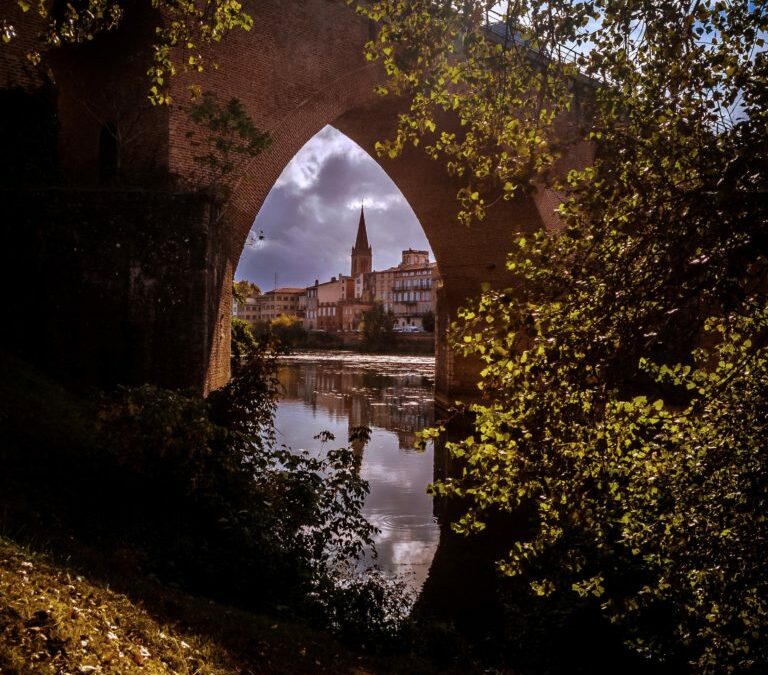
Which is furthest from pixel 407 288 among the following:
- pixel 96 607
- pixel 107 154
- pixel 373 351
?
pixel 96 607

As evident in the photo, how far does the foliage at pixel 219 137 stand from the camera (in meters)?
9.41

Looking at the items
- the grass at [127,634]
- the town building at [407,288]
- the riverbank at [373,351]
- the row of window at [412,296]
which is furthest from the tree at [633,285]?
the row of window at [412,296]

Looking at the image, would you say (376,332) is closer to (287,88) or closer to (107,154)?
(287,88)

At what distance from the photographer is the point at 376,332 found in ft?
179

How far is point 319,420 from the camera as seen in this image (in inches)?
661

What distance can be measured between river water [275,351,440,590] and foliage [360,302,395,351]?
21.7m

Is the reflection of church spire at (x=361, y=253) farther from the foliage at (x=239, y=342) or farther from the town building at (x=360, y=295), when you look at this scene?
the foliage at (x=239, y=342)

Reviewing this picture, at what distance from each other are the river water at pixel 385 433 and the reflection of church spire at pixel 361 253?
73066 millimetres

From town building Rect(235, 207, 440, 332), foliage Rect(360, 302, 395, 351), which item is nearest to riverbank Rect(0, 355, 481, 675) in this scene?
foliage Rect(360, 302, 395, 351)

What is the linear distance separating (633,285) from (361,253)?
10325 cm

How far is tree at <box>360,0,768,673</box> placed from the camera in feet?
8.56

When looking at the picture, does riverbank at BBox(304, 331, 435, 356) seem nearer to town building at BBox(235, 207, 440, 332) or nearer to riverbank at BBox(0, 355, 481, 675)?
town building at BBox(235, 207, 440, 332)

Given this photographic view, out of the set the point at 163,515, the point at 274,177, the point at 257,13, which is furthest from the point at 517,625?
the point at 257,13

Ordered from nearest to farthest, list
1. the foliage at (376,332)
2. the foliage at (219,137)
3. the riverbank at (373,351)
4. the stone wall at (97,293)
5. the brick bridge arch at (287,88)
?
1. the stone wall at (97,293)
2. the foliage at (219,137)
3. the brick bridge arch at (287,88)
4. the riverbank at (373,351)
5. the foliage at (376,332)
